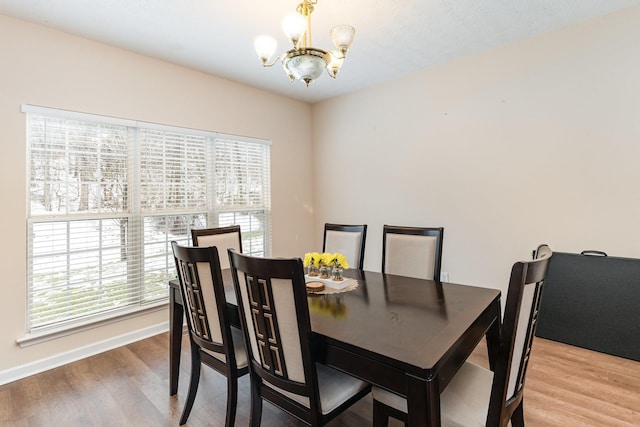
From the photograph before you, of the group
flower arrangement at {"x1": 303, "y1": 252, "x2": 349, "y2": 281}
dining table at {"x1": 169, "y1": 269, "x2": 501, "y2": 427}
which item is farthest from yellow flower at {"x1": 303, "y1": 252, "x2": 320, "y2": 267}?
dining table at {"x1": 169, "y1": 269, "x2": 501, "y2": 427}

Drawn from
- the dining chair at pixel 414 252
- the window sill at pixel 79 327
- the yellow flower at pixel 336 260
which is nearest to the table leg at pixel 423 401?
the yellow flower at pixel 336 260

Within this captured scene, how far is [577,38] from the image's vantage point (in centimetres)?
269

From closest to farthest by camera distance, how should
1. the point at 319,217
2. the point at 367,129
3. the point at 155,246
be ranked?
the point at 155,246, the point at 367,129, the point at 319,217

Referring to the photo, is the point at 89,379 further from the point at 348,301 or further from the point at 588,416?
the point at 588,416

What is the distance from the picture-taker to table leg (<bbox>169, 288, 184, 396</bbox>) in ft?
6.88

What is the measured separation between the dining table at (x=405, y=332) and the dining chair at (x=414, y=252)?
34 centimetres

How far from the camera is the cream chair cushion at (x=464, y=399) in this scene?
1.23 meters

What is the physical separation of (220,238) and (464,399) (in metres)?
2.03

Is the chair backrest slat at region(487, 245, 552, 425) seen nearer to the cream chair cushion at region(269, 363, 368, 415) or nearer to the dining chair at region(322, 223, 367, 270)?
the cream chair cushion at region(269, 363, 368, 415)

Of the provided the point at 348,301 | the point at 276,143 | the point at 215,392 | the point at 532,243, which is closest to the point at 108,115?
the point at 276,143

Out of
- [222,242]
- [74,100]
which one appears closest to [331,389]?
[222,242]

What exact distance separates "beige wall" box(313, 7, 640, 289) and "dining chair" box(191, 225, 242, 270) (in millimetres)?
1913

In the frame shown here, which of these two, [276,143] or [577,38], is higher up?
[577,38]

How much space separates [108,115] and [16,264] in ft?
4.56
